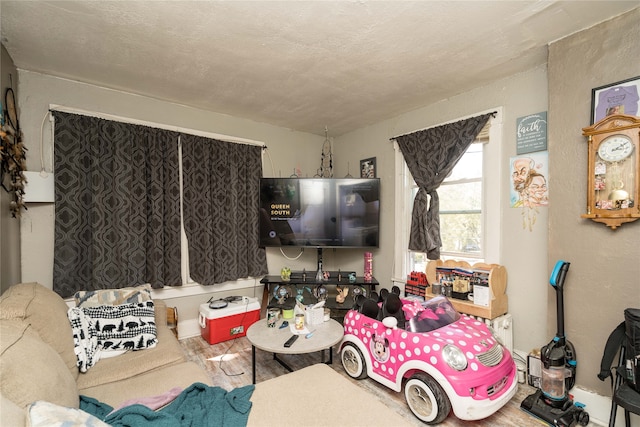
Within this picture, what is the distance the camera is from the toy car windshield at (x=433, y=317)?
1980 millimetres

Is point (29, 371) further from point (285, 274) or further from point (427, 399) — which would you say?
point (285, 274)

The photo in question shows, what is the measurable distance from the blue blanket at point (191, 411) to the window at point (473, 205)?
226 cm

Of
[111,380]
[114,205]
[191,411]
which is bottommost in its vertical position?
[111,380]

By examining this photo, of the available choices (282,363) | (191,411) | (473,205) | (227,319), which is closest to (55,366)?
(191,411)

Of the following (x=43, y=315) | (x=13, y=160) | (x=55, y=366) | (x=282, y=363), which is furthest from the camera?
(x=282, y=363)

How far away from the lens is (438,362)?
1.76 meters

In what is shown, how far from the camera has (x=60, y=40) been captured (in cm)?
194

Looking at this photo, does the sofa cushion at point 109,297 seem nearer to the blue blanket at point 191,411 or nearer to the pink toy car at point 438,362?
the blue blanket at point 191,411

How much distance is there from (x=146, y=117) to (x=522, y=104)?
345cm

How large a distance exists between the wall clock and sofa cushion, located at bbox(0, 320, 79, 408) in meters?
2.88

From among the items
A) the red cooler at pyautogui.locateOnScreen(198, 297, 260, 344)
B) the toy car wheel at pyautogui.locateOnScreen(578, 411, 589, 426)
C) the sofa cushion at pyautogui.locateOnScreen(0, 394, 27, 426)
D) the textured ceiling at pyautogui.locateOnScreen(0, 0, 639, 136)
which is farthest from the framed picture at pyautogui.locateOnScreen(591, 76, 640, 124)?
the red cooler at pyautogui.locateOnScreen(198, 297, 260, 344)

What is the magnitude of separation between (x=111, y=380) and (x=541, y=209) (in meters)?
3.15

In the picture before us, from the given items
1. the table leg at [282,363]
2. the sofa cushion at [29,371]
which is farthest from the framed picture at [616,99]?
the sofa cushion at [29,371]

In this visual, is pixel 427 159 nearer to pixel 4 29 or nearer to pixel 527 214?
pixel 527 214
